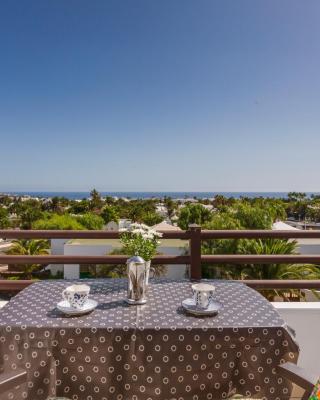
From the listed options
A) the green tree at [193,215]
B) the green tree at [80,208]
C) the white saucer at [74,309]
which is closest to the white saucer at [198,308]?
the white saucer at [74,309]

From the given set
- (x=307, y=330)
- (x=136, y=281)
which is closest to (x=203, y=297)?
(x=136, y=281)

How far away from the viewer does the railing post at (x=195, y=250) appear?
102 inches

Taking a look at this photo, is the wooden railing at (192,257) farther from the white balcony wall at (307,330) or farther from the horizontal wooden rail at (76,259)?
the white balcony wall at (307,330)

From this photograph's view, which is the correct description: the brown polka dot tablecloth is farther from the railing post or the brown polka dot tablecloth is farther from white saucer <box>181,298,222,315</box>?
the railing post

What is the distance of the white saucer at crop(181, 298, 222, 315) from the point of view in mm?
1494

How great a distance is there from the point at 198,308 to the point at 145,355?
318mm

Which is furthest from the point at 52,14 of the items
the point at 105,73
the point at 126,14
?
the point at 105,73

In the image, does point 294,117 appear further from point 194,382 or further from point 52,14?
point 194,382

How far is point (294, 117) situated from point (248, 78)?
5140 millimetres

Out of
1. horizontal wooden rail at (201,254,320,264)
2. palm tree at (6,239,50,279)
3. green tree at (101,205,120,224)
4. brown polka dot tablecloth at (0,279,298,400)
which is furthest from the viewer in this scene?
green tree at (101,205,120,224)

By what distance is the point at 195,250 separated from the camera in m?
2.60

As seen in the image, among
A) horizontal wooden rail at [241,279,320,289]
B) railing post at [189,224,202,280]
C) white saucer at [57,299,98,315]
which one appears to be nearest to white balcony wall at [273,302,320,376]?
horizontal wooden rail at [241,279,320,289]

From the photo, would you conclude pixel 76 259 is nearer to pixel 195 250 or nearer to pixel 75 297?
pixel 195 250

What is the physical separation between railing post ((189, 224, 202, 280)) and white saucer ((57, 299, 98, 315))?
3.80 ft
